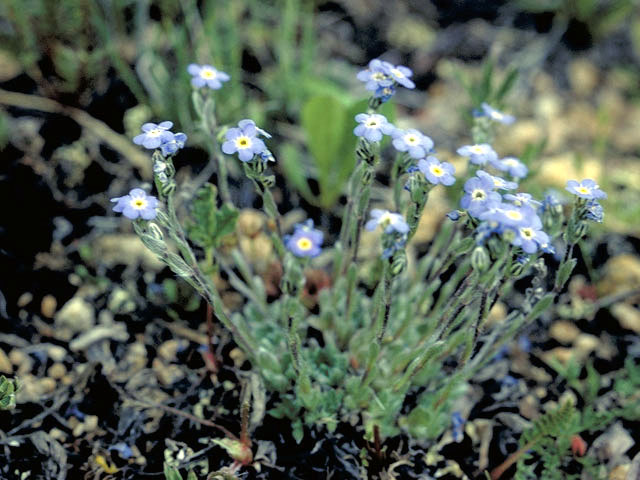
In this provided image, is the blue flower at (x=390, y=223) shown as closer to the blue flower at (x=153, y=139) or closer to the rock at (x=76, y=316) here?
the blue flower at (x=153, y=139)

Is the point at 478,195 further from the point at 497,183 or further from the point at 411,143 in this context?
the point at 411,143

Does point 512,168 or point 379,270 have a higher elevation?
point 512,168

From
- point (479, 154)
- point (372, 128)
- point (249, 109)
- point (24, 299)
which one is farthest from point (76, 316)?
point (479, 154)

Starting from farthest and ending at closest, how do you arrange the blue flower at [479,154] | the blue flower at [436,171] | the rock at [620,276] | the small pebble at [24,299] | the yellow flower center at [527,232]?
the rock at [620,276] < the small pebble at [24,299] < the blue flower at [479,154] < the blue flower at [436,171] < the yellow flower center at [527,232]

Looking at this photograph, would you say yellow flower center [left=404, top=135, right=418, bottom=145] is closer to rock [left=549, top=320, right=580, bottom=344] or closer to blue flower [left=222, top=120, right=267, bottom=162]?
blue flower [left=222, top=120, right=267, bottom=162]

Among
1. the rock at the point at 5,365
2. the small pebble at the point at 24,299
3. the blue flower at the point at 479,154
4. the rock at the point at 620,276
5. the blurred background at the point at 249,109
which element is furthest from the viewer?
the rock at the point at 620,276

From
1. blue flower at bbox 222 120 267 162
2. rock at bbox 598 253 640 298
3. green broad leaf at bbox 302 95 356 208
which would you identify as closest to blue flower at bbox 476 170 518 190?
blue flower at bbox 222 120 267 162

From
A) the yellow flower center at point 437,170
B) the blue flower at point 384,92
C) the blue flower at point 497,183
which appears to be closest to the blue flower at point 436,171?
the yellow flower center at point 437,170

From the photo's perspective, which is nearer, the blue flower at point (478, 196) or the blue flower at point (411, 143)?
the blue flower at point (478, 196)
